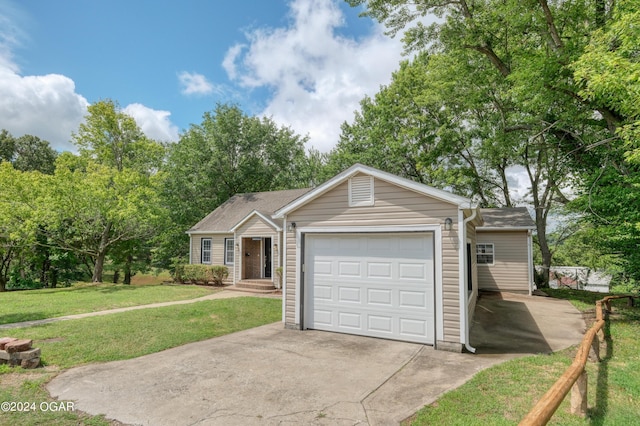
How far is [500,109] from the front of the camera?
50.4 feet

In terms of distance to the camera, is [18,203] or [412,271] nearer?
[412,271]

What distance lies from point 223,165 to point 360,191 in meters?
20.3

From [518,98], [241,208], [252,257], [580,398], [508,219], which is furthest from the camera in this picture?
[241,208]

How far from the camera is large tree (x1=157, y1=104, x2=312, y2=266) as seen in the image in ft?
76.7

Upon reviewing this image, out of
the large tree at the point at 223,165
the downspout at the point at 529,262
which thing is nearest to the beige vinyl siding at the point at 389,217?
the downspout at the point at 529,262

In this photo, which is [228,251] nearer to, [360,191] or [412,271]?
[360,191]

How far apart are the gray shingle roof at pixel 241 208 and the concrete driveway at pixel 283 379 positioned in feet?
38.3

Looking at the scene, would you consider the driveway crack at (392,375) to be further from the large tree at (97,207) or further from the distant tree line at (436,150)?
the large tree at (97,207)

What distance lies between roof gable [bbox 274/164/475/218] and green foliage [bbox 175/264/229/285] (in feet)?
33.3

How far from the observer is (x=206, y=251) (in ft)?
62.6

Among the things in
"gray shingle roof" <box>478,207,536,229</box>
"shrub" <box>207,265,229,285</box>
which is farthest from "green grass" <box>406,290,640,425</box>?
"shrub" <box>207,265,229,285</box>

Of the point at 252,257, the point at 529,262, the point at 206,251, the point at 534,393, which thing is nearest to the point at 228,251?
the point at 252,257

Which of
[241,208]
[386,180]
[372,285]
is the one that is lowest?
[372,285]

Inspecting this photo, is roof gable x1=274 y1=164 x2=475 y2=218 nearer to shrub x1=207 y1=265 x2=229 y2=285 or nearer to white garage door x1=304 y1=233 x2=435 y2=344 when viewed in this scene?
white garage door x1=304 y1=233 x2=435 y2=344
